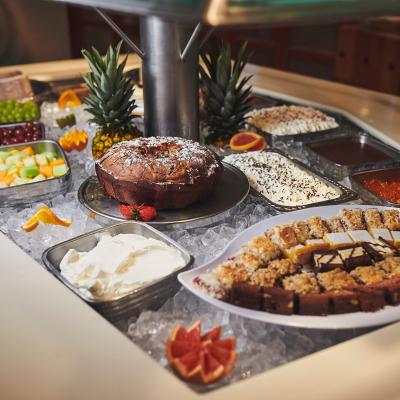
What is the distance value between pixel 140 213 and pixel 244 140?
1031 mm

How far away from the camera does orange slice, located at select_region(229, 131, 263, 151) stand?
9.34ft

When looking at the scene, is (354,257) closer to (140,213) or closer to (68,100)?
(140,213)

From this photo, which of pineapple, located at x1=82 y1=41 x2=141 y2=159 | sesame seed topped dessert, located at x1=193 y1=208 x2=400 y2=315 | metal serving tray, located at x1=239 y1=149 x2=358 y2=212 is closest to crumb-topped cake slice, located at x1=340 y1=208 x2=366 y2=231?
sesame seed topped dessert, located at x1=193 y1=208 x2=400 y2=315

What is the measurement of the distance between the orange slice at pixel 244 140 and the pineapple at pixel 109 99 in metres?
0.49

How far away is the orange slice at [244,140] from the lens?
285 centimetres

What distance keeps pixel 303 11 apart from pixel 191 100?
1.57 meters

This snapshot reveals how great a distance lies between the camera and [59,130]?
3219 millimetres

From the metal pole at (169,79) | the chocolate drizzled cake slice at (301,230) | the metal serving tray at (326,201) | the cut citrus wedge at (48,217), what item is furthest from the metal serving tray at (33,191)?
the chocolate drizzled cake slice at (301,230)

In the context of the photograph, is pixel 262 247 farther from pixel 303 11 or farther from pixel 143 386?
pixel 303 11

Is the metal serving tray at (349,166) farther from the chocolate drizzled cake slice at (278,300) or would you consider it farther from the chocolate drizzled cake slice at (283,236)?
the chocolate drizzled cake slice at (278,300)

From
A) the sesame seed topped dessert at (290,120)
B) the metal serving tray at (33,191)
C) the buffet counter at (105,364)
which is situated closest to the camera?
the buffet counter at (105,364)

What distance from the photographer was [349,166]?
8.28 ft

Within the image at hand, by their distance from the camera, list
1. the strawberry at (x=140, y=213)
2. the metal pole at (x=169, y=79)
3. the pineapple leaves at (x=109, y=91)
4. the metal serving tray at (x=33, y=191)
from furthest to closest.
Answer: the pineapple leaves at (x=109, y=91)
the metal pole at (x=169, y=79)
the metal serving tray at (x=33, y=191)
the strawberry at (x=140, y=213)

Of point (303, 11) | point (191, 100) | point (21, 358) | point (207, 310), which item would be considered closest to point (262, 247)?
point (207, 310)
